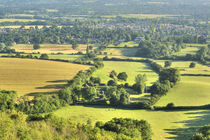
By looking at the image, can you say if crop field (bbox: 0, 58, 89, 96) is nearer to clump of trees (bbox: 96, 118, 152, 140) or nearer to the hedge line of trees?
the hedge line of trees

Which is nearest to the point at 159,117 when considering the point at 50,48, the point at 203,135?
the point at 203,135

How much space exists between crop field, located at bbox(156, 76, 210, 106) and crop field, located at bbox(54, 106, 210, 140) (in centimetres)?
564

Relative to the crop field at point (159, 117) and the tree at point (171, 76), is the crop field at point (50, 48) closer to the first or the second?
the tree at point (171, 76)

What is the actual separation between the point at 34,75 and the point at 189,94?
43791mm

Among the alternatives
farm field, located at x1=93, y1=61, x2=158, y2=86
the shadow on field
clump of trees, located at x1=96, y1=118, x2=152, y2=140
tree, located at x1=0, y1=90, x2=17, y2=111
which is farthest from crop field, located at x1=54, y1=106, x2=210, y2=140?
farm field, located at x1=93, y1=61, x2=158, y2=86

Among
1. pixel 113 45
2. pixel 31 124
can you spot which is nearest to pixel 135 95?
pixel 31 124

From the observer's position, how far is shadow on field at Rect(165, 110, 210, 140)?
50.6m

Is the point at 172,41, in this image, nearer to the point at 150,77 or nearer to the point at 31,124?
the point at 150,77

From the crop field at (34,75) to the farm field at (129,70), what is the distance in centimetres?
743

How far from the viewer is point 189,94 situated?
7419cm

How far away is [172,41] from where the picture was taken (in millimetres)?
165750

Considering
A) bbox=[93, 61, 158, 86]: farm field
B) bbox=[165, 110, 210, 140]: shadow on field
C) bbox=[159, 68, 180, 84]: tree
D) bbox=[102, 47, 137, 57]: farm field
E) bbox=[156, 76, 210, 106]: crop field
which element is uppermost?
bbox=[102, 47, 137, 57]: farm field

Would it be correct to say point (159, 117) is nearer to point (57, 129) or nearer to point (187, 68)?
point (57, 129)

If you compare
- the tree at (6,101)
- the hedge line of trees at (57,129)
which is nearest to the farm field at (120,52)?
the tree at (6,101)
